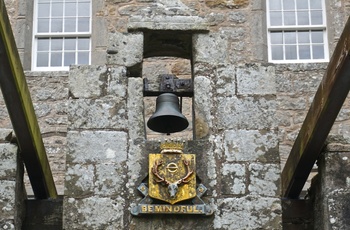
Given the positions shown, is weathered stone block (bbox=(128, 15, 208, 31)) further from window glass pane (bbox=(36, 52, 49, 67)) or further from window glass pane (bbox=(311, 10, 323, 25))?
window glass pane (bbox=(311, 10, 323, 25))

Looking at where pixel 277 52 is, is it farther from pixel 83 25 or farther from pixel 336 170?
pixel 336 170

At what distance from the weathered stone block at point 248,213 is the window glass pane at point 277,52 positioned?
4131 mm

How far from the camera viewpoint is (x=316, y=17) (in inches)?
504

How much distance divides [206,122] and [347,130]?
348 centimetres

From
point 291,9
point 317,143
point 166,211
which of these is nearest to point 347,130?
point 291,9

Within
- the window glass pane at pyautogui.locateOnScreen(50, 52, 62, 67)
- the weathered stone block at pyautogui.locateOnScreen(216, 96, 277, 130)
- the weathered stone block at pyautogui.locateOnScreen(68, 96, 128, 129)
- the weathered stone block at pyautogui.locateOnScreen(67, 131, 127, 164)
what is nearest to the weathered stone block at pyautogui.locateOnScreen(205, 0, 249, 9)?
the window glass pane at pyautogui.locateOnScreen(50, 52, 62, 67)

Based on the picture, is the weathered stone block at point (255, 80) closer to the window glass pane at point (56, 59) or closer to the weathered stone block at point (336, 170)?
the weathered stone block at point (336, 170)

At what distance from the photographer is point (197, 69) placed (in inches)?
355

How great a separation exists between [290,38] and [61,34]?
256cm

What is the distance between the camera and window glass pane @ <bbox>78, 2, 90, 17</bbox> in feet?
42.0

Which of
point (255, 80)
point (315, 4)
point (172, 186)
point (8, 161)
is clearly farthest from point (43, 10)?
point (172, 186)

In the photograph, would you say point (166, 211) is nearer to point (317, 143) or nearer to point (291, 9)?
point (317, 143)

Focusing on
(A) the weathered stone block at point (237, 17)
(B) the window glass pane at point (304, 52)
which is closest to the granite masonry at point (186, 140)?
(A) the weathered stone block at point (237, 17)

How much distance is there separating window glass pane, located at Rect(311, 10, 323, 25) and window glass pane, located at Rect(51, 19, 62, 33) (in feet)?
9.31
